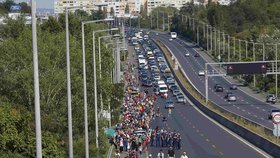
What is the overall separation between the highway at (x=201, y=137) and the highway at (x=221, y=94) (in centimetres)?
341

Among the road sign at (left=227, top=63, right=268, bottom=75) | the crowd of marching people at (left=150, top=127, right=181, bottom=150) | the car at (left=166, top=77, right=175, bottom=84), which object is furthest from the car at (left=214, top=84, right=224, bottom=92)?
the crowd of marching people at (left=150, top=127, right=181, bottom=150)

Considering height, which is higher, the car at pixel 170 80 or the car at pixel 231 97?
the car at pixel 231 97

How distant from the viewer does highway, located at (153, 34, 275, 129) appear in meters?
76.6

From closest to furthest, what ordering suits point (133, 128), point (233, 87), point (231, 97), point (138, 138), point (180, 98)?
point (138, 138)
point (133, 128)
point (180, 98)
point (231, 97)
point (233, 87)

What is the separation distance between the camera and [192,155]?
47.6 metres

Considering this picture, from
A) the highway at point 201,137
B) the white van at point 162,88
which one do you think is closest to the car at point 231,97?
the highway at point 201,137

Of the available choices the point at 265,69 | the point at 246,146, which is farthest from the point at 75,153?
Result: the point at 265,69

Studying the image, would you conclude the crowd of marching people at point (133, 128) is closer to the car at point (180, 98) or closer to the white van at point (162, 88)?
the car at point (180, 98)

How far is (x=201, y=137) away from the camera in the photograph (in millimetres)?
58969

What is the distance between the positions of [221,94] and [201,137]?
4593 cm

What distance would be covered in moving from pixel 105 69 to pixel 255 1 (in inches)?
5462

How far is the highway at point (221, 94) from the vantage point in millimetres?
76562

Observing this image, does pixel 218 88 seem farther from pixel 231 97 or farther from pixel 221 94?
pixel 231 97

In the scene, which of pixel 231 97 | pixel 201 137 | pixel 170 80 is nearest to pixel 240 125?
pixel 201 137
